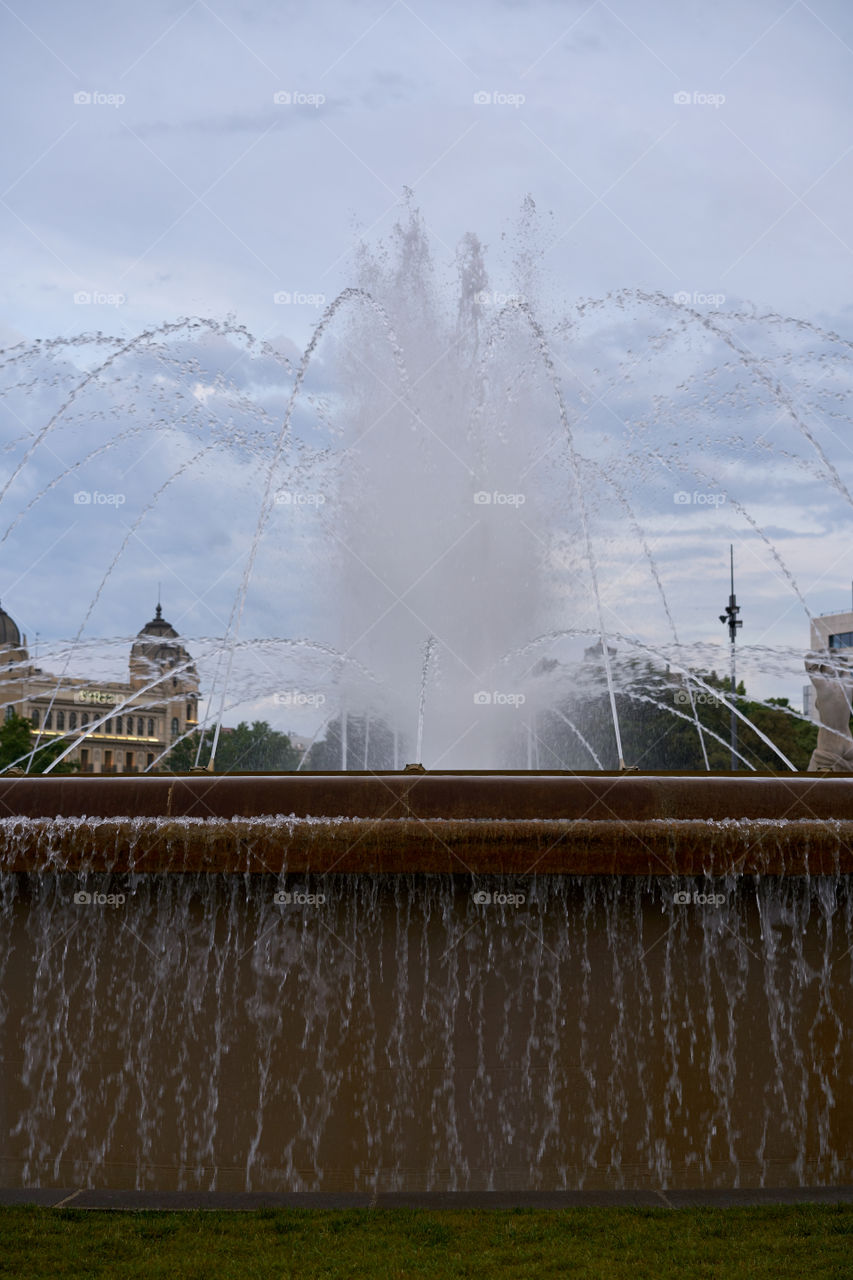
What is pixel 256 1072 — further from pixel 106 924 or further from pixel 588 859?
pixel 588 859

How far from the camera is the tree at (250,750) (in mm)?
66812

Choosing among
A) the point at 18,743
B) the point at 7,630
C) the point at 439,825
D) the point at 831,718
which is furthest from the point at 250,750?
the point at 439,825

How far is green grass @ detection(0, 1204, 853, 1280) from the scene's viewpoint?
3881 millimetres

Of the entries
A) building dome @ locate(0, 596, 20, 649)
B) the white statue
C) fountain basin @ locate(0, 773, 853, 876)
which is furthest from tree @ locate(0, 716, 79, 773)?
fountain basin @ locate(0, 773, 853, 876)

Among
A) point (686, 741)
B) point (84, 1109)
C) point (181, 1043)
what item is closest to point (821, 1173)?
point (181, 1043)

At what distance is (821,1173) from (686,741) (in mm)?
41977

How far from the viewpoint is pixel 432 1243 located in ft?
13.6

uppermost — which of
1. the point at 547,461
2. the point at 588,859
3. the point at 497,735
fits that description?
the point at 547,461

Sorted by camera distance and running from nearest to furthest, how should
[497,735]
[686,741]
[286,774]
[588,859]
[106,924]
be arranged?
[588,859] → [106,924] → [286,774] → [497,735] → [686,741]

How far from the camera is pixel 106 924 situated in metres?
5.05

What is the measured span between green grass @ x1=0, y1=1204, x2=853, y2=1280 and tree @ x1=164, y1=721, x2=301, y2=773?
195ft

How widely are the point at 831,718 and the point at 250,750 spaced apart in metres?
65.9

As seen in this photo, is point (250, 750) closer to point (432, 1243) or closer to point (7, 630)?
point (7, 630)

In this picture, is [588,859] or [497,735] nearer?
[588,859]
